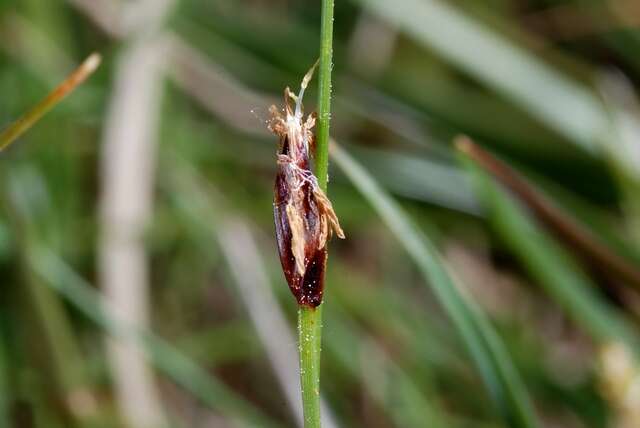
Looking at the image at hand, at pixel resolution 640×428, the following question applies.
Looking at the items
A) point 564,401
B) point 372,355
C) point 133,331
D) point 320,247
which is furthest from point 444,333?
point 320,247

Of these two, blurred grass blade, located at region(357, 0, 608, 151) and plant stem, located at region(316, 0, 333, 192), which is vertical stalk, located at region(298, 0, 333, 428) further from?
blurred grass blade, located at region(357, 0, 608, 151)

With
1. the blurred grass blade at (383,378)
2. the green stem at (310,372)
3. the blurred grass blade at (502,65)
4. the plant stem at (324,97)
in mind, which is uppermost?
the blurred grass blade at (502,65)

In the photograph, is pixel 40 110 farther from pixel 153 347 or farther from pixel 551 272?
pixel 551 272

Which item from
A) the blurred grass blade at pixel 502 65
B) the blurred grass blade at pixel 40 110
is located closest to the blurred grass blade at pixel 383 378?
the blurred grass blade at pixel 502 65

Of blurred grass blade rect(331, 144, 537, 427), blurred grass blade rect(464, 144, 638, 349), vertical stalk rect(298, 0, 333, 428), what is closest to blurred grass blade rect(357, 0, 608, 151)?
blurred grass blade rect(464, 144, 638, 349)

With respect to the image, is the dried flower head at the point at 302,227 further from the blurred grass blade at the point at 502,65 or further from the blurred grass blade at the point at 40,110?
the blurred grass blade at the point at 502,65

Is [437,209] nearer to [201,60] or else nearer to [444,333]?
[444,333]
